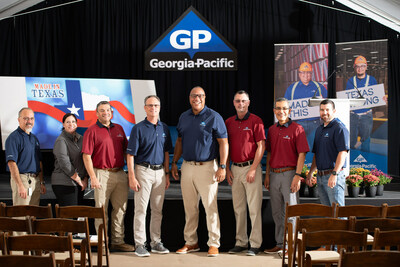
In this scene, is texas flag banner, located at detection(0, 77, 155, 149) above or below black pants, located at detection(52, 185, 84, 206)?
above

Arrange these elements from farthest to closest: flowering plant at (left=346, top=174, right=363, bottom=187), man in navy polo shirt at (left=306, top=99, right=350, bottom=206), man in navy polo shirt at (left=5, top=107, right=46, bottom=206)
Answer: flowering plant at (left=346, top=174, right=363, bottom=187)
man in navy polo shirt at (left=5, top=107, right=46, bottom=206)
man in navy polo shirt at (left=306, top=99, right=350, bottom=206)

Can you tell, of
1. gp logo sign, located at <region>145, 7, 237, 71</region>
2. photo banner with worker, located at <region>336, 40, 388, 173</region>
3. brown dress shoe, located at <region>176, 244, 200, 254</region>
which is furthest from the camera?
gp logo sign, located at <region>145, 7, 237, 71</region>

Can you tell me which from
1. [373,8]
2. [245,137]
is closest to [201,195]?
[245,137]

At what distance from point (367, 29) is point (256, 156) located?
592 centimetres

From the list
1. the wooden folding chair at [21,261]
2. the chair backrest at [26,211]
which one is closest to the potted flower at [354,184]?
the chair backrest at [26,211]

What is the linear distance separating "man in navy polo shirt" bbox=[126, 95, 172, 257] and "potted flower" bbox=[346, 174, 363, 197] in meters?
2.43

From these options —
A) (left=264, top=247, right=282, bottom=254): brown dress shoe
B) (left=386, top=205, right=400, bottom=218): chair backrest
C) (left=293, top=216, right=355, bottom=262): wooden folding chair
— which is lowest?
(left=264, top=247, right=282, bottom=254): brown dress shoe

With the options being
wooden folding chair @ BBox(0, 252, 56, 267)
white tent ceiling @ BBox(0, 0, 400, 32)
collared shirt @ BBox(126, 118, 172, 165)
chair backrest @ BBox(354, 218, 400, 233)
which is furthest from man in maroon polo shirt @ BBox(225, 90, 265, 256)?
white tent ceiling @ BBox(0, 0, 400, 32)

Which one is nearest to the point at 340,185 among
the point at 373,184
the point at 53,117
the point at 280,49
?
the point at 373,184

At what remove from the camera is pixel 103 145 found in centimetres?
476

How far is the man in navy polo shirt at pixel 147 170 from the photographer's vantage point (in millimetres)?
4773

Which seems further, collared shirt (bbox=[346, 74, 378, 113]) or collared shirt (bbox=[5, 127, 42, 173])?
collared shirt (bbox=[346, 74, 378, 113])

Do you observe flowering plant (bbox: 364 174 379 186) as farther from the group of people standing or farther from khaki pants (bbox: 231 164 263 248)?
khaki pants (bbox: 231 164 263 248)

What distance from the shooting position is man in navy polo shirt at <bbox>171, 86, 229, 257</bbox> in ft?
15.7
